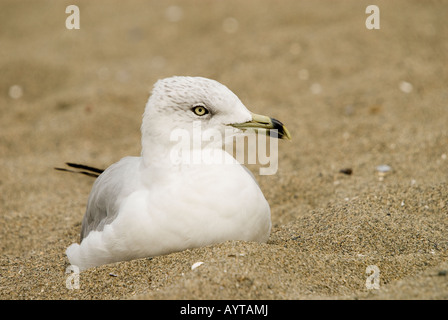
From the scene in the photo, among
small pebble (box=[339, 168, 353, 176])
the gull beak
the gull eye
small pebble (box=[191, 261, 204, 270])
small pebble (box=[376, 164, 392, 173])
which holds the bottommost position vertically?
small pebble (box=[191, 261, 204, 270])

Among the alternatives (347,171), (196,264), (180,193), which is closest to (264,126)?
(180,193)

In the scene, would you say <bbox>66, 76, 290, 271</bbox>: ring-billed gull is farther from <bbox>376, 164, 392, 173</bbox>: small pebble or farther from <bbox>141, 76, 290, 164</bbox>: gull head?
<bbox>376, 164, 392, 173</bbox>: small pebble

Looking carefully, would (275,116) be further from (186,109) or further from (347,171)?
(186,109)

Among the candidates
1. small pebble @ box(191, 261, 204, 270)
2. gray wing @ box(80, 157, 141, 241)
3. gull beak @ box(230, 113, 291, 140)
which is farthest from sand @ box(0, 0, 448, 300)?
gull beak @ box(230, 113, 291, 140)

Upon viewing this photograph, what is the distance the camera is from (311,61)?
671 centimetres

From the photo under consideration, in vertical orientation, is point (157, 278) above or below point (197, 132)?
below

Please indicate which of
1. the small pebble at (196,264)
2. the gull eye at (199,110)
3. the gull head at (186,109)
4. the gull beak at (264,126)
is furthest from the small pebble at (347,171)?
the small pebble at (196,264)

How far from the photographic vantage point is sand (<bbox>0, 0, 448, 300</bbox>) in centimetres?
259

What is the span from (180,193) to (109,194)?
0.57 metres

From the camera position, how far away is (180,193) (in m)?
2.55
